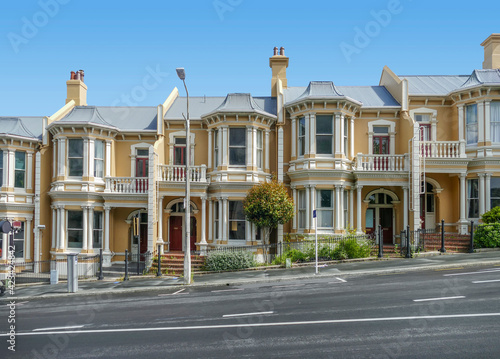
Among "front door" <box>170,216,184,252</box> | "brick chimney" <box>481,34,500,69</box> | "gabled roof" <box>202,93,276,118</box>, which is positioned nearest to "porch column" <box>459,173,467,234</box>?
"brick chimney" <box>481,34,500,69</box>

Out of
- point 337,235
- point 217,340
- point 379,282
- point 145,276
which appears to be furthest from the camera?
point 337,235

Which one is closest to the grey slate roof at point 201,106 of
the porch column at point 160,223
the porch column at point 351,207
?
the porch column at point 160,223

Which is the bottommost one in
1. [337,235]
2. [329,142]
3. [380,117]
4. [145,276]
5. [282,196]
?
[145,276]

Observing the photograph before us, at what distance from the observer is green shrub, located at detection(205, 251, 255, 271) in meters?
19.8

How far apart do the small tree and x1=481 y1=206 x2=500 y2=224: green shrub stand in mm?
9797

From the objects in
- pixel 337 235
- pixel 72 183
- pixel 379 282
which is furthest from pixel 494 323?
pixel 72 183

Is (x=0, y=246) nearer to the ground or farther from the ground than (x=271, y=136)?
nearer to the ground

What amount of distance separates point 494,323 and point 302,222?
13.6 m

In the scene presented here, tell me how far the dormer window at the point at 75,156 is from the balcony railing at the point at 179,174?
193 inches

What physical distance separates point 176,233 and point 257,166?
635 centimetres

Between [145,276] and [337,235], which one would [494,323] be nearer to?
[337,235]

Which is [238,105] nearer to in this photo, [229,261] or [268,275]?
[229,261]

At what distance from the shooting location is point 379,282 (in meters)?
14.5

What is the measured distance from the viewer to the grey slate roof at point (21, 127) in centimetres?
2421
